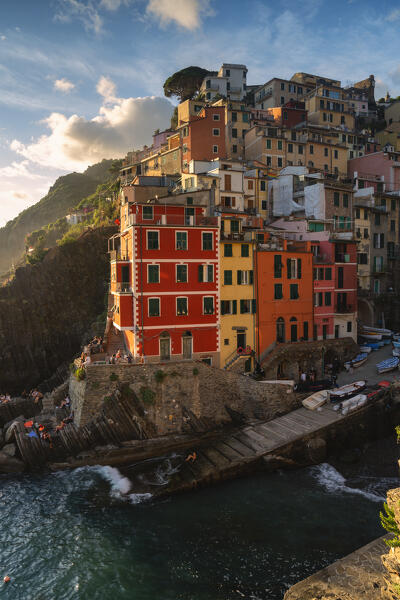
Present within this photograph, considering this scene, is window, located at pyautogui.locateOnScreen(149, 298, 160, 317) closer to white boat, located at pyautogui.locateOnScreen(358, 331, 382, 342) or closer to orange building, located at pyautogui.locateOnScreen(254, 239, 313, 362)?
orange building, located at pyautogui.locateOnScreen(254, 239, 313, 362)

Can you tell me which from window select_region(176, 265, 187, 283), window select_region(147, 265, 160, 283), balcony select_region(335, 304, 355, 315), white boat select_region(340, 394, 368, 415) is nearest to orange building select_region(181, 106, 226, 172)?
window select_region(176, 265, 187, 283)

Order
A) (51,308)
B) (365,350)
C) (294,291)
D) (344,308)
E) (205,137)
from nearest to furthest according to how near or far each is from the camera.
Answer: (294,291) < (365,350) < (344,308) < (205,137) < (51,308)

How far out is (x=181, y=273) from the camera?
33.7 meters

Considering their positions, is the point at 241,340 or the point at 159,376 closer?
the point at 159,376

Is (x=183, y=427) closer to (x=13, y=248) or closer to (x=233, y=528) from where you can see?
(x=233, y=528)

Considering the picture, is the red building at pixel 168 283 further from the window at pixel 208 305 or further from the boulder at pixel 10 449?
the boulder at pixel 10 449

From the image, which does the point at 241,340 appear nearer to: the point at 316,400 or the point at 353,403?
the point at 316,400

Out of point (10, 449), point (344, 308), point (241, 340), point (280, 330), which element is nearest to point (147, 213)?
point (241, 340)

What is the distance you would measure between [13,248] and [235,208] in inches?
4062

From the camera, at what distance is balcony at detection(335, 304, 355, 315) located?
42.2 m

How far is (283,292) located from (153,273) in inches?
541

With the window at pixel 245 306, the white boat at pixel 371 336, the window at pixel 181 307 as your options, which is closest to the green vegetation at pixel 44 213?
the window at pixel 245 306

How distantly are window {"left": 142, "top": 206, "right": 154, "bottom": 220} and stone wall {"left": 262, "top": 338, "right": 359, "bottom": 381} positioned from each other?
1727cm

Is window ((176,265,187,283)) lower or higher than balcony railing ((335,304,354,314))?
higher
